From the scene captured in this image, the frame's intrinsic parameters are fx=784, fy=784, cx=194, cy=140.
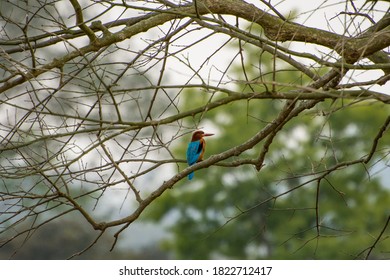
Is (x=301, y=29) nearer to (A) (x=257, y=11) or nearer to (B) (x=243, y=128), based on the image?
(A) (x=257, y=11)

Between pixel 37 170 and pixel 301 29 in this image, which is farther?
pixel 301 29

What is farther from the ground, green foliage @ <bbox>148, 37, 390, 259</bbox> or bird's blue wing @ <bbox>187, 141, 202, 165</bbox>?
green foliage @ <bbox>148, 37, 390, 259</bbox>

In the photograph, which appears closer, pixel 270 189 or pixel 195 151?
pixel 195 151

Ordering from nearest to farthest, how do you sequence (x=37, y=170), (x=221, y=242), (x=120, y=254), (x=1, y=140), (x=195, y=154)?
(x=37, y=170) → (x=1, y=140) → (x=195, y=154) → (x=120, y=254) → (x=221, y=242)

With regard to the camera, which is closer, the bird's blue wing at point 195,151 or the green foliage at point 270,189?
the bird's blue wing at point 195,151

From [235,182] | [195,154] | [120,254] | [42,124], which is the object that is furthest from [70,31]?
[235,182]

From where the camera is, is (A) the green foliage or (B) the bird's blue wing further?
(A) the green foliage

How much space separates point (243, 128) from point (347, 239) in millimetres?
5649

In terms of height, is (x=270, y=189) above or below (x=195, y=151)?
above

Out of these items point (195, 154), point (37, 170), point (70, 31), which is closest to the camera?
point (37, 170)

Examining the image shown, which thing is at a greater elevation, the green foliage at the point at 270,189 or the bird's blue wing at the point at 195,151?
the green foliage at the point at 270,189

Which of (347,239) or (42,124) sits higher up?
(347,239)

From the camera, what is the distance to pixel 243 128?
28.6 m

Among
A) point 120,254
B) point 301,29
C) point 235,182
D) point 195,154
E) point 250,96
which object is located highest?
point 235,182
